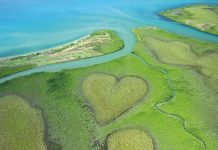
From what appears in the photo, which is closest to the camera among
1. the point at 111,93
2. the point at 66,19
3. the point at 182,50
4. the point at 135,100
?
the point at 135,100

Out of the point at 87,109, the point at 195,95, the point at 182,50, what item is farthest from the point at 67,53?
the point at 195,95

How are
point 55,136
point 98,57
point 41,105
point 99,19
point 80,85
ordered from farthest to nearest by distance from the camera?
1. point 99,19
2. point 98,57
3. point 80,85
4. point 41,105
5. point 55,136

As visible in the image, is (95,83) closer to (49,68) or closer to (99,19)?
(49,68)

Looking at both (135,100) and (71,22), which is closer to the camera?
(135,100)

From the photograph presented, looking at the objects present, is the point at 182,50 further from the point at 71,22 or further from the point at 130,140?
the point at 71,22

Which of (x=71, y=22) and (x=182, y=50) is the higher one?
(x=71, y=22)

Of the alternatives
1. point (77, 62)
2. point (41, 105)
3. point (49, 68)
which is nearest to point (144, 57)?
point (77, 62)

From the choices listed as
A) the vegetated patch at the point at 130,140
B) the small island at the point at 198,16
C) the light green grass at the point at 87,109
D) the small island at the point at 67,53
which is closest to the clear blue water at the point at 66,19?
the small island at the point at 198,16
